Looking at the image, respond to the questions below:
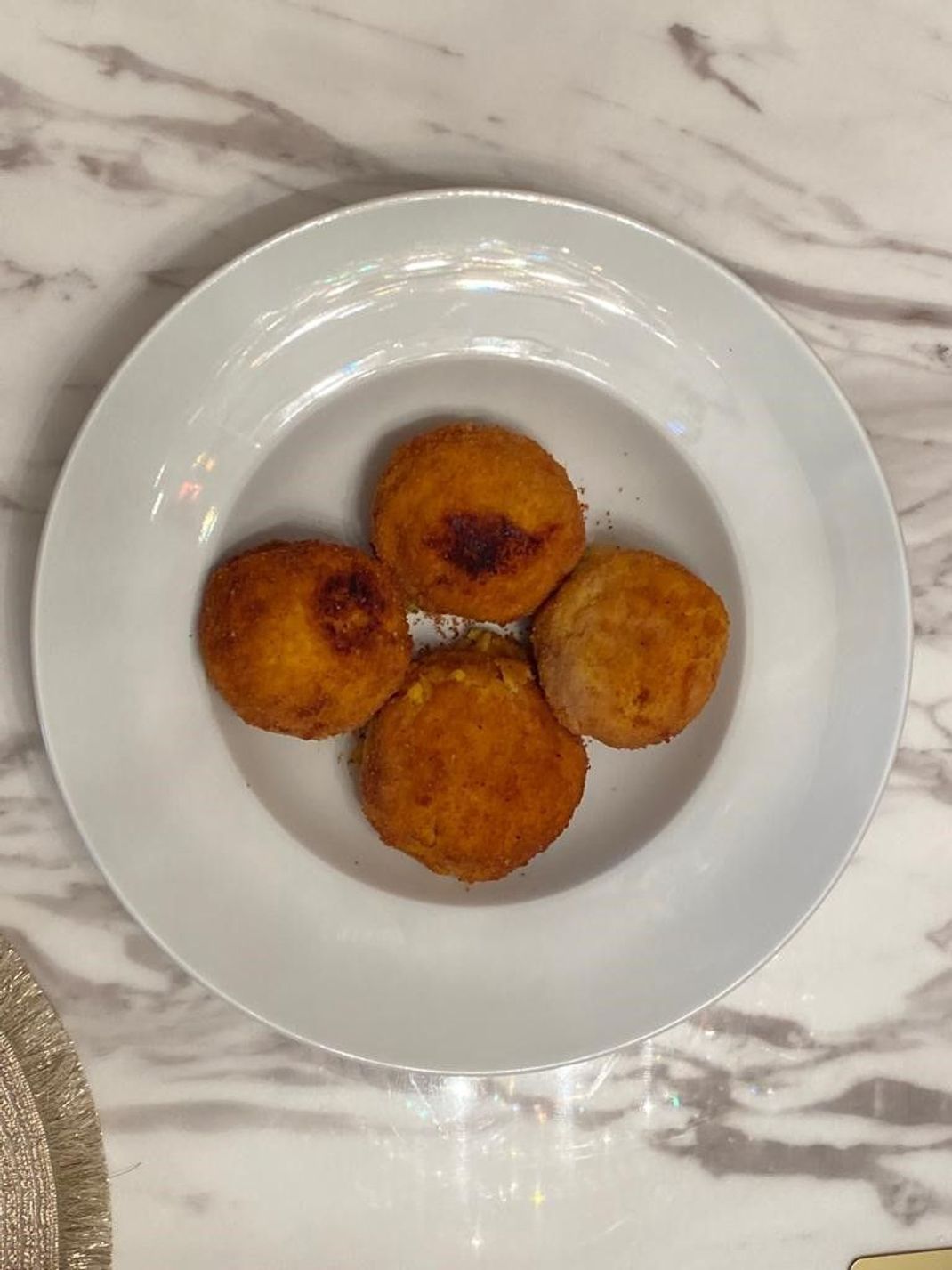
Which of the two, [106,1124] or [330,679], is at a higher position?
[330,679]

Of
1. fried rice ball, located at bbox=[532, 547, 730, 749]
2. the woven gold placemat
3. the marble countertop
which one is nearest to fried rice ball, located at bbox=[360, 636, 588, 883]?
Answer: fried rice ball, located at bbox=[532, 547, 730, 749]

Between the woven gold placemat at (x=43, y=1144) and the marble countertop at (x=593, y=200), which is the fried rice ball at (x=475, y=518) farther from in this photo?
the woven gold placemat at (x=43, y=1144)

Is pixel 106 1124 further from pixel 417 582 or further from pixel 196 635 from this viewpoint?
pixel 417 582

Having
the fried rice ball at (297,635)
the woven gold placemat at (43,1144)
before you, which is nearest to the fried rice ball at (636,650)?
the fried rice ball at (297,635)

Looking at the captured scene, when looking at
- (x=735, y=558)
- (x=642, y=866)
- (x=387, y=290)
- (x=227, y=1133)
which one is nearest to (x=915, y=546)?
(x=735, y=558)

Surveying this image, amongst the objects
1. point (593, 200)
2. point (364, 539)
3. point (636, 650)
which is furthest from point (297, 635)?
point (593, 200)

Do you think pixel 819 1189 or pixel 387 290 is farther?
pixel 819 1189
